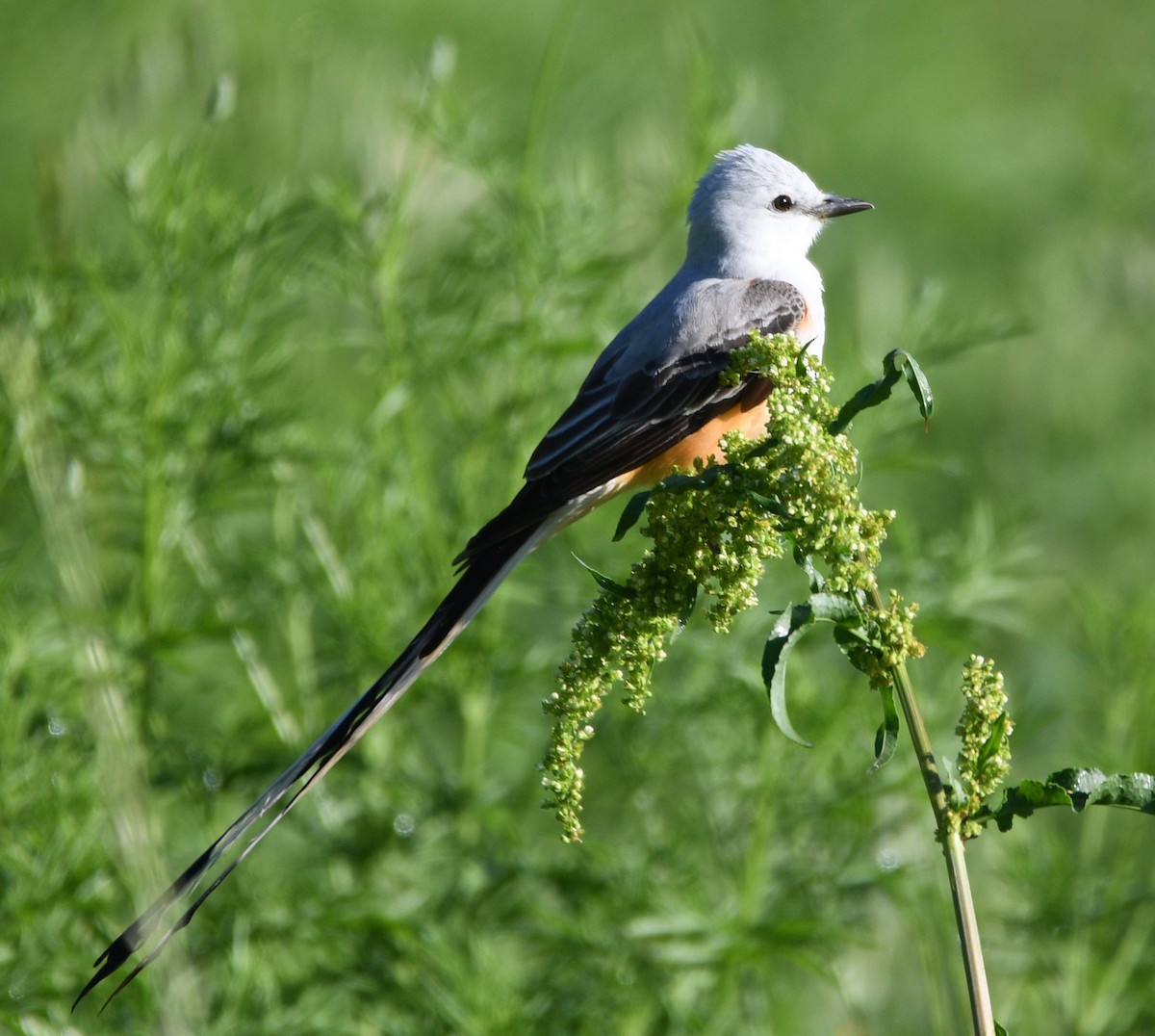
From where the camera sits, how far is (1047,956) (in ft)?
13.0

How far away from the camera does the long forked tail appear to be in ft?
7.55

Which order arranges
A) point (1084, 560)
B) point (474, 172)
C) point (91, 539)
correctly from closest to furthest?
point (91, 539), point (474, 172), point (1084, 560)

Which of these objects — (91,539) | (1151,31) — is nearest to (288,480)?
(91,539)

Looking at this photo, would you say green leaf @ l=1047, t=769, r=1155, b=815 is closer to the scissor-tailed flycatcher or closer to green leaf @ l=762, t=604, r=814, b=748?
green leaf @ l=762, t=604, r=814, b=748

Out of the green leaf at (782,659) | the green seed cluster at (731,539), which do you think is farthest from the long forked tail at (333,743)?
the green leaf at (782,659)

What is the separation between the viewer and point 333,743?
8.57 feet

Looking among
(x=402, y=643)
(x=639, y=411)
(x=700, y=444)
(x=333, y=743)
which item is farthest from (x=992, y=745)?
(x=402, y=643)

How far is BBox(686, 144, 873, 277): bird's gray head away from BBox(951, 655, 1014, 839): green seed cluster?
2321 mm

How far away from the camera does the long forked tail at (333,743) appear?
2303 millimetres

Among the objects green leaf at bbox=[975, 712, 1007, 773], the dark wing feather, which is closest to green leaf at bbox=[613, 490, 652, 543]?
green leaf at bbox=[975, 712, 1007, 773]

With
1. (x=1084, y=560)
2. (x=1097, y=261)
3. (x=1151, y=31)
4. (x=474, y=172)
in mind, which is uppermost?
(x=1151, y=31)

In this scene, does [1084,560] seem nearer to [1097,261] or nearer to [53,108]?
[1097,261]

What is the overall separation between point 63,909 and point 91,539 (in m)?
0.91

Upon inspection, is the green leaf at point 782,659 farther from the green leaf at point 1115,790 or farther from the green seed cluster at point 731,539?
the green leaf at point 1115,790
